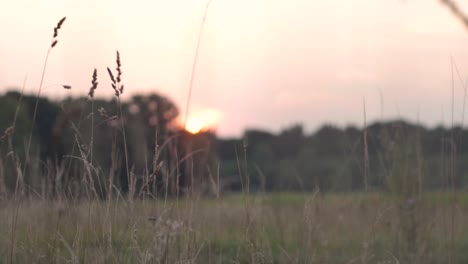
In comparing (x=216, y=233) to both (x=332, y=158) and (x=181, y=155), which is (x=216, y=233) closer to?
(x=181, y=155)

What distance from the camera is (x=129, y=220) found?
4047mm

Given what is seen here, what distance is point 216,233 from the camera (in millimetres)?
6262

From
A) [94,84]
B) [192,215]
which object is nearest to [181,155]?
[192,215]

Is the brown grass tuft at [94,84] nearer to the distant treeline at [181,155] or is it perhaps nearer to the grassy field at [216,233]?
the distant treeline at [181,155]

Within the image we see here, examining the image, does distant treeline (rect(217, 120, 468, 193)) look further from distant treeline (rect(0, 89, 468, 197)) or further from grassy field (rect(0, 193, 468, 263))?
grassy field (rect(0, 193, 468, 263))

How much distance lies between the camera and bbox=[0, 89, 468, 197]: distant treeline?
4305 mm

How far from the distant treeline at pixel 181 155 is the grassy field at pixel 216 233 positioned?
0.56 ft

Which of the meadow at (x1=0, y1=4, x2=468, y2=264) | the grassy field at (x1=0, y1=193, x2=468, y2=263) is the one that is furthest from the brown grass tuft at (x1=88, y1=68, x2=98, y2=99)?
the grassy field at (x1=0, y1=193, x2=468, y2=263)

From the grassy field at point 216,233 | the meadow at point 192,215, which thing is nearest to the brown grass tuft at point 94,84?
the meadow at point 192,215

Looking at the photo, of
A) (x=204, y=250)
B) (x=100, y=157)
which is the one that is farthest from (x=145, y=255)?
(x=100, y=157)

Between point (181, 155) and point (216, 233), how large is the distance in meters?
4.92

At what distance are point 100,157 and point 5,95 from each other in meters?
6.39

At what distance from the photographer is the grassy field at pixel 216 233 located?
3.97 m

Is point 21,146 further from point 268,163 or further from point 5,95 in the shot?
point 268,163
